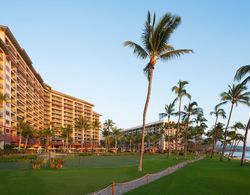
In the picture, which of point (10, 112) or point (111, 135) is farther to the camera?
point (111, 135)

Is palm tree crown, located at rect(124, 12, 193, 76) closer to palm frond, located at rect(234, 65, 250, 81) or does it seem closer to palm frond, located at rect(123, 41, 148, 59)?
palm frond, located at rect(123, 41, 148, 59)

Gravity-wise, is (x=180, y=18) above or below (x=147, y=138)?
above

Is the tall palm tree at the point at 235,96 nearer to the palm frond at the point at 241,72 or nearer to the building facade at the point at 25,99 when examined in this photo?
the palm frond at the point at 241,72

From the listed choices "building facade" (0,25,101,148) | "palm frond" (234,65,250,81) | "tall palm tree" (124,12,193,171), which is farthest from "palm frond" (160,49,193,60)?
"building facade" (0,25,101,148)

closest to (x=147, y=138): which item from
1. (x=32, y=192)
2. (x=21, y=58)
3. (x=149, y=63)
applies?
(x=21, y=58)

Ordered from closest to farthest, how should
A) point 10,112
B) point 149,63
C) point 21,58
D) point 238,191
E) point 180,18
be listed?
point 238,191 < point 180,18 < point 149,63 < point 10,112 < point 21,58

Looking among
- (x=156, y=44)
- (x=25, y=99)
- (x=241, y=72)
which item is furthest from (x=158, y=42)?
(x=25, y=99)

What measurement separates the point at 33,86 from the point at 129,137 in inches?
2263

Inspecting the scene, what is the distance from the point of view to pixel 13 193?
1572cm

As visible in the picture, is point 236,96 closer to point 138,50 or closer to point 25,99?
point 138,50

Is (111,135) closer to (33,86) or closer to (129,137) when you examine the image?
(129,137)

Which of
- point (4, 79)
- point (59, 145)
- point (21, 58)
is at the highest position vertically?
point (21, 58)

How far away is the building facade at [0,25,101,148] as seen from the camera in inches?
3127

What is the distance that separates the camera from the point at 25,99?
104750 mm
